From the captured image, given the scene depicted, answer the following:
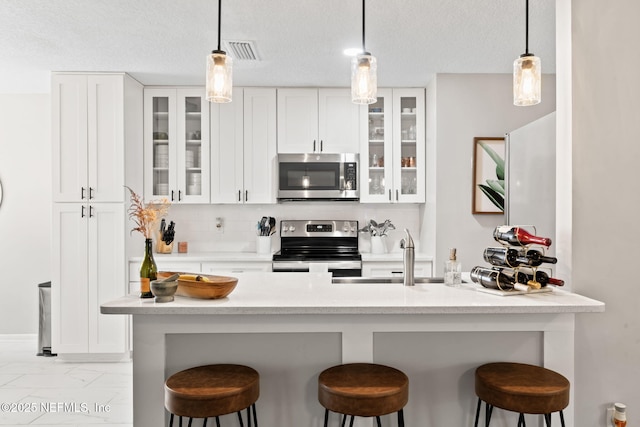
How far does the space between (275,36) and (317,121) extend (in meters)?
1.23

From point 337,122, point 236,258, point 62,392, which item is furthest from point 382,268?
point 62,392

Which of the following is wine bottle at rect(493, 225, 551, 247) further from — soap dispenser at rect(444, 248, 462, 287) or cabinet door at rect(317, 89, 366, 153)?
cabinet door at rect(317, 89, 366, 153)

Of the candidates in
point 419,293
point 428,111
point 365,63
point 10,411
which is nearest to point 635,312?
point 419,293

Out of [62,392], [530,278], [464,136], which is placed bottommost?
[62,392]

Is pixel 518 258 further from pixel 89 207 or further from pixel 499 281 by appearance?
pixel 89 207

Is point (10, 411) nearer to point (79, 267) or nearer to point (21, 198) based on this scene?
point (79, 267)

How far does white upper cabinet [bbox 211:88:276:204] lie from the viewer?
418 cm

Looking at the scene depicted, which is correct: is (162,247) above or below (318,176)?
below

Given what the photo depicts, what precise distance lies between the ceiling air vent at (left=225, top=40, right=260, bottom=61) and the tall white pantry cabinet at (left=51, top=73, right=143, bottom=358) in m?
1.16

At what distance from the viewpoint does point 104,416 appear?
280 cm

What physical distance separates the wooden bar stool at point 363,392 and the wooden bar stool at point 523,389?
33cm

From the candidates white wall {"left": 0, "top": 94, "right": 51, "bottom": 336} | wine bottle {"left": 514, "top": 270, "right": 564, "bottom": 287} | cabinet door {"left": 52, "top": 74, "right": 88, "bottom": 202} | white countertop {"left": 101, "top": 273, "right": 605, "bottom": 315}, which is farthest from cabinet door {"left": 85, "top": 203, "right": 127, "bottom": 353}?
wine bottle {"left": 514, "top": 270, "right": 564, "bottom": 287}

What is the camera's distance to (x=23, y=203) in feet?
14.6

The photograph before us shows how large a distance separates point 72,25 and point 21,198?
2390 mm
